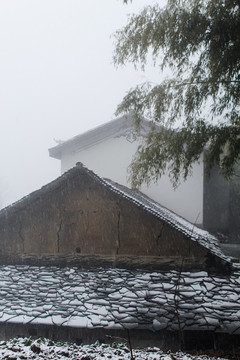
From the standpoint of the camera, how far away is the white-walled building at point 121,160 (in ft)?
44.1

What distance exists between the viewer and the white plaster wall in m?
13.4

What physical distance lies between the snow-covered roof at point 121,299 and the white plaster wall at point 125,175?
21.7ft

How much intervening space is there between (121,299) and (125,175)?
828 cm

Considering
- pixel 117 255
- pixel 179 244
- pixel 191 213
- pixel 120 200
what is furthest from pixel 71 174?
pixel 191 213

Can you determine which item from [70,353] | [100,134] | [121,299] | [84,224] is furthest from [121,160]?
[70,353]

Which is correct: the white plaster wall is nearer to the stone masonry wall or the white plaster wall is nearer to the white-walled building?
the white-walled building

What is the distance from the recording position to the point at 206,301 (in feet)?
19.2

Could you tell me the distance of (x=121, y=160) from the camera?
46.1 ft

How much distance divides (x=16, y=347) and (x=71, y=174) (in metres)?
4.59

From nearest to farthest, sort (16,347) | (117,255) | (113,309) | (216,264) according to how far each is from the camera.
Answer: (16,347)
(113,309)
(216,264)
(117,255)

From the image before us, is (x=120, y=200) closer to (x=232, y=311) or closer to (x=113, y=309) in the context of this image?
(x=113, y=309)

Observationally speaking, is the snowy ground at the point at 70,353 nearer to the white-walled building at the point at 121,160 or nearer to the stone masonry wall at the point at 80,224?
the stone masonry wall at the point at 80,224

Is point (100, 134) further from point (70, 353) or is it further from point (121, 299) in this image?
point (70, 353)

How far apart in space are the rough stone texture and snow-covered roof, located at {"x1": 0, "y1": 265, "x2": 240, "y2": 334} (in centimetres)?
63
